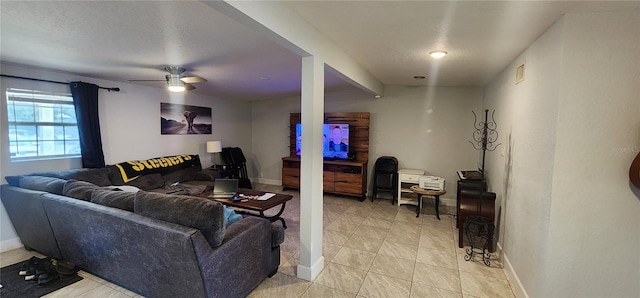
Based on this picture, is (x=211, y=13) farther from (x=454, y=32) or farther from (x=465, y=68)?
(x=465, y=68)

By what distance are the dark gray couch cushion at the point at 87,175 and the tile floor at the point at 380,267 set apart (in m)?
0.90

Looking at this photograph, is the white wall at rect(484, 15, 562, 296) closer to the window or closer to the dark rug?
the dark rug

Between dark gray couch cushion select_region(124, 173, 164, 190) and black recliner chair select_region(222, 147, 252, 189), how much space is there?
1.50 m

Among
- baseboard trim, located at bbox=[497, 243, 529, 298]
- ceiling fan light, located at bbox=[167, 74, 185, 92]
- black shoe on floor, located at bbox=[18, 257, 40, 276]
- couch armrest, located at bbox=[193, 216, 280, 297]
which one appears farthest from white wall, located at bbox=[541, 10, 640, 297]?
black shoe on floor, located at bbox=[18, 257, 40, 276]

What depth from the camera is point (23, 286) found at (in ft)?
7.91

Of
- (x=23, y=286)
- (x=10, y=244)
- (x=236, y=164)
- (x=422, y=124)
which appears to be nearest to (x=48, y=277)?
(x=23, y=286)

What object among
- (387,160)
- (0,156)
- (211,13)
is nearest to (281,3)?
(211,13)

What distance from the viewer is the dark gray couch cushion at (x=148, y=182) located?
4090mm

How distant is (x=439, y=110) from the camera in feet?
16.7

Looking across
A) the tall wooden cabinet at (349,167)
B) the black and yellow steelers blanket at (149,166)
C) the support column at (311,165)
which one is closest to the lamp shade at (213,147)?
the black and yellow steelers blanket at (149,166)

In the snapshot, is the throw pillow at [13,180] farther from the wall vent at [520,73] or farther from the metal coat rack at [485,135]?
the metal coat rack at [485,135]

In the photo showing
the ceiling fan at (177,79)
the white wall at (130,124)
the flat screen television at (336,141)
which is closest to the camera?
the white wall at (130,124)

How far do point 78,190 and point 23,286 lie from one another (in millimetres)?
913

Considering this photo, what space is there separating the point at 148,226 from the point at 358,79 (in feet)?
8.82
